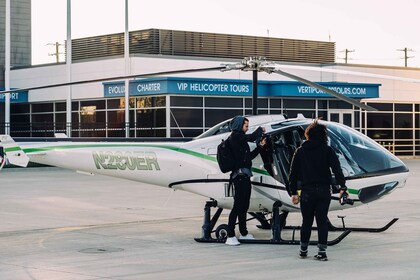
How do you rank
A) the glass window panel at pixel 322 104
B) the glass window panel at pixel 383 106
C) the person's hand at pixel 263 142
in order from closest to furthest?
1. the person's hand at pixel 263 142
2. the glass window panel at pixel 322 104
3. the glass window panel at pixel 383 106

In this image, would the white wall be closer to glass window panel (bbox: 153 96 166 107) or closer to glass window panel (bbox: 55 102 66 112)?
glass window panel (bbox: 55 102 66 112)

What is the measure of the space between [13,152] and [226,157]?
13.0 ft

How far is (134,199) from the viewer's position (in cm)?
2245

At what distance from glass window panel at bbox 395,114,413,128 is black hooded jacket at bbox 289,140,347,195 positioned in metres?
39.7

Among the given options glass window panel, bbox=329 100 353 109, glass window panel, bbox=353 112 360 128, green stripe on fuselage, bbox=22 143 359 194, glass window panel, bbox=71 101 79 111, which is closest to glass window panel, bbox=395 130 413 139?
glass window panel, bbox=353 112 360 128

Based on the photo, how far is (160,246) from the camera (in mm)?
13211

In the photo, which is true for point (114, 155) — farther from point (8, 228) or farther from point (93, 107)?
point (93, 107)

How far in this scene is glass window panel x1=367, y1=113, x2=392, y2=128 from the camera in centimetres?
4966

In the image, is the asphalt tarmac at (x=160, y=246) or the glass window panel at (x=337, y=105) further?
the glass window panel at (x=337, y=105)

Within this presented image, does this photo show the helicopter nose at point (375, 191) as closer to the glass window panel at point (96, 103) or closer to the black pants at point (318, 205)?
the black pants at point (318, 205)

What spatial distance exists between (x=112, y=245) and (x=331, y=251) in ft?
10.8

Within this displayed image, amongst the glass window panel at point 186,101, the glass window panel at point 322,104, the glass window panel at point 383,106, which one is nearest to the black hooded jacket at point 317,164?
the glass window panel at point 186,101

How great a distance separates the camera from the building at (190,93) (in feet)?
135

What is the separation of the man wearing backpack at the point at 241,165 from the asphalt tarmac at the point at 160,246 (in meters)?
0.50
